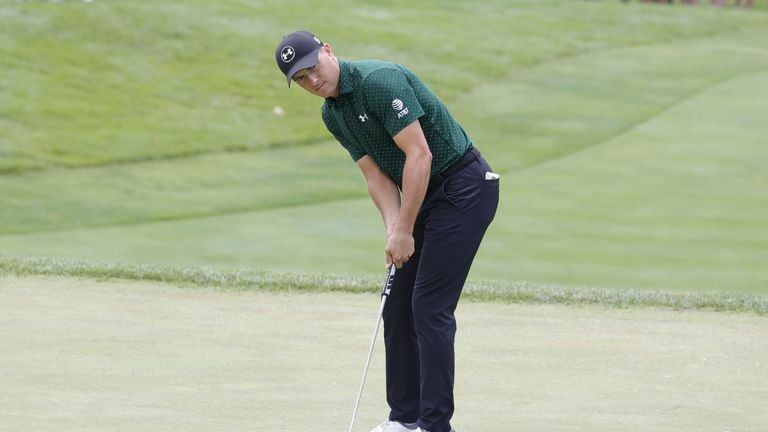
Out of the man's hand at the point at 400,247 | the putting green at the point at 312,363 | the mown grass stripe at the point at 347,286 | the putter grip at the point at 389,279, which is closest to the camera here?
the man's hand at the point at 400,247

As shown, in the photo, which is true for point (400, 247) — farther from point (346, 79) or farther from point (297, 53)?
point (297, 53)

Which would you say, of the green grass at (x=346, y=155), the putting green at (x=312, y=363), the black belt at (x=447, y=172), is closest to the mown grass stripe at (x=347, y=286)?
the putting green at (x=312, y=363)

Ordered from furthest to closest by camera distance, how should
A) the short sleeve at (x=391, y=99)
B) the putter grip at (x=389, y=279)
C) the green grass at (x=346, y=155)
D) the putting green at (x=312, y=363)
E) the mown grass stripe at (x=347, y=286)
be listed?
the green grass at (x=346, y=155), the mown grass stripe at (x=347, y=286), the putting green at (x=312, y=363), the putter grip at (x=389, y=279), the short sleeve at (x=391, y=99)

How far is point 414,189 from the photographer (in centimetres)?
451

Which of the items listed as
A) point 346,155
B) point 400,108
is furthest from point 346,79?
point 346,155

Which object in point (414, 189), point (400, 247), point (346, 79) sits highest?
point (346, 79)

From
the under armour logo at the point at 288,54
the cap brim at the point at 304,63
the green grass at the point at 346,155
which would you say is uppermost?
the under armour logo at the point at 288,54

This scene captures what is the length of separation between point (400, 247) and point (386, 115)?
→ 0.48m

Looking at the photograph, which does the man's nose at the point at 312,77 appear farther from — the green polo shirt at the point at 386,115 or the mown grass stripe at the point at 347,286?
the mown grass stripe at the point at 347,286

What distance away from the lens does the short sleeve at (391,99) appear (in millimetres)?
4449

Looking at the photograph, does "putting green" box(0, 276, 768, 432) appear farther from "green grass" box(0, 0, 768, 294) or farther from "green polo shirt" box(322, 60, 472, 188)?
"green grass" box(0, 0, 768, 294)

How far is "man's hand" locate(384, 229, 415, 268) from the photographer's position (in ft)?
15.3

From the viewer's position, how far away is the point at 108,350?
611 centimetres

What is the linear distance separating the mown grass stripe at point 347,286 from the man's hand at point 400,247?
9.87 feet
